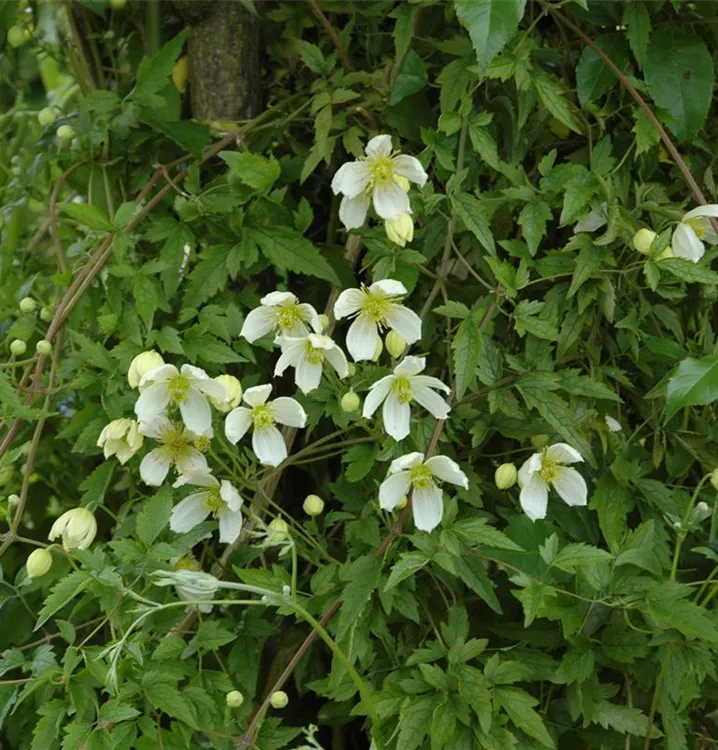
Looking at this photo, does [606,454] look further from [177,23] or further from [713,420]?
[177,23]

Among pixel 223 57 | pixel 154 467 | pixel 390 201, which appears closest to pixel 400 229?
pixel 390 201

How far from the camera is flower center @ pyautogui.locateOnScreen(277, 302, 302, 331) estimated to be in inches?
44.3

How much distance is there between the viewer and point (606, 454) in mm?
1214

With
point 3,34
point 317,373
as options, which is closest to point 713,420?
point 317,373

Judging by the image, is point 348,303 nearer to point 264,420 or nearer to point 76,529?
point 264,420

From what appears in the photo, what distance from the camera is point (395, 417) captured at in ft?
3.46

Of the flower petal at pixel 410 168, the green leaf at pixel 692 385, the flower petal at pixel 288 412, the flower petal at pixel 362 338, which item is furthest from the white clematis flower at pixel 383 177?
the green leaf at pixel 692 385

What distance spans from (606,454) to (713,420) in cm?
15

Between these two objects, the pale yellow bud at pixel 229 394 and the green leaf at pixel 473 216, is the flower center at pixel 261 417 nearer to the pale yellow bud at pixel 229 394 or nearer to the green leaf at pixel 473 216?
the pale yellow bud at pixel 229 394

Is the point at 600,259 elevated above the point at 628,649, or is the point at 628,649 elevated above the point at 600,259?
the point at 600,259

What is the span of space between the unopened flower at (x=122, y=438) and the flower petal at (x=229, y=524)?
0.12 m

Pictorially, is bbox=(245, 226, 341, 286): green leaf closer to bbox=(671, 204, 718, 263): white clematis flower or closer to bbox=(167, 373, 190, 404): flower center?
bbox=(167, 373, 190, 404): flower center

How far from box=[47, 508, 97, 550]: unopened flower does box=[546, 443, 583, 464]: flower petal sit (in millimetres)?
486

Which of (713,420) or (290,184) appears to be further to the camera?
(290,184)
